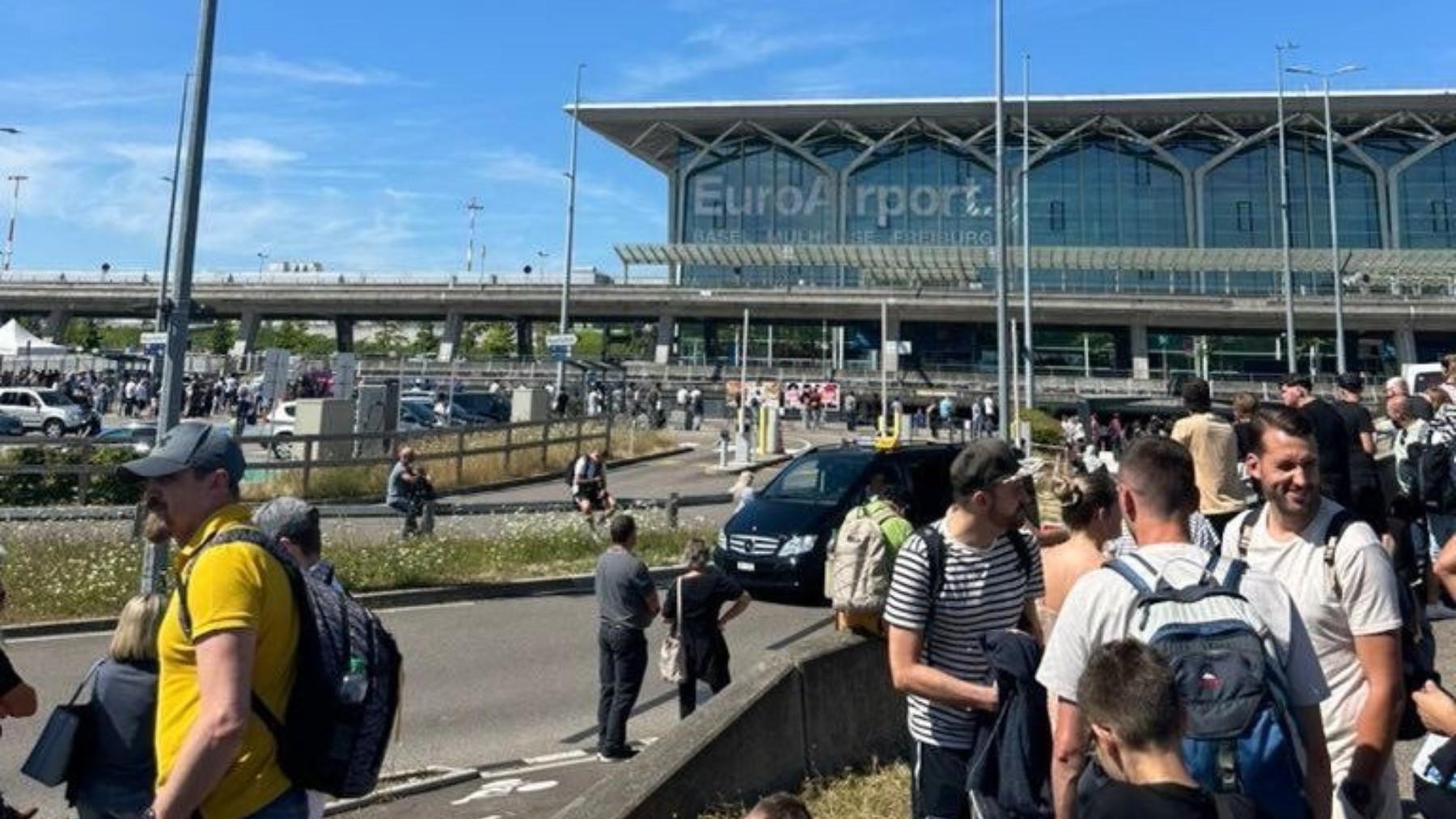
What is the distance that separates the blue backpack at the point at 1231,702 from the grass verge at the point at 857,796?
2672 millimetres

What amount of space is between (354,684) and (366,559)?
35.5 ft

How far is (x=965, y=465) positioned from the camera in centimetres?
341

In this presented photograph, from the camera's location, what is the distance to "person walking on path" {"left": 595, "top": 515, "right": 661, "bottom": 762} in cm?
684

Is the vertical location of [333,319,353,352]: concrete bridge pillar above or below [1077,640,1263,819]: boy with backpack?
above

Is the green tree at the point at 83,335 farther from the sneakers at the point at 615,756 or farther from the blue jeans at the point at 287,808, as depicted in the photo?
the blue jeans at the point at 287,808

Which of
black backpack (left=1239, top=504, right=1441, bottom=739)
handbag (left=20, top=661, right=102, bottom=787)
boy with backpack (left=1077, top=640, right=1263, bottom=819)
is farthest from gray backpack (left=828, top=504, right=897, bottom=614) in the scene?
handbag (left=20, top=661, right=102, bottom=787)

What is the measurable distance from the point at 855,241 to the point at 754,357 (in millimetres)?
14467

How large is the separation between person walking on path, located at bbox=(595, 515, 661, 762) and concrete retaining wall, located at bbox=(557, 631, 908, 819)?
1.66 m

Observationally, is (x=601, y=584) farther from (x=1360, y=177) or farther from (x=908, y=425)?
(x=1360, y=177)

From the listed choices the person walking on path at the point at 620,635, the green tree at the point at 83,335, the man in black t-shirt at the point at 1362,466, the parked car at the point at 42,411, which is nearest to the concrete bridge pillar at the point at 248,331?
the green tree at the point at 83,335

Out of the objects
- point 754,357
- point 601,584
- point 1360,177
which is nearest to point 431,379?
point 754,357

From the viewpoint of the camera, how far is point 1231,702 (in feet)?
7.45

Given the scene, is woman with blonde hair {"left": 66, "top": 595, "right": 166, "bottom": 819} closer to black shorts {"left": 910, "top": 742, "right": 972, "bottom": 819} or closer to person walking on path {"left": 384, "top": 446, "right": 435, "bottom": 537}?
black shorts {"left": 910, "top": 742, "right": 972, "bottom": 819}

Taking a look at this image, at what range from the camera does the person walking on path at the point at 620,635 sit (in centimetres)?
684
